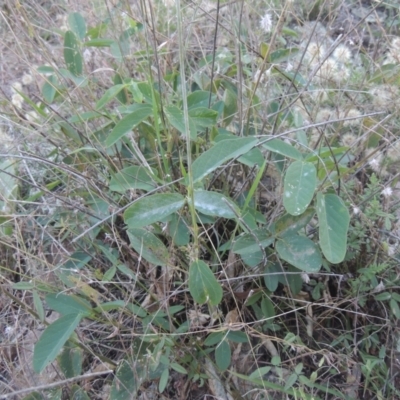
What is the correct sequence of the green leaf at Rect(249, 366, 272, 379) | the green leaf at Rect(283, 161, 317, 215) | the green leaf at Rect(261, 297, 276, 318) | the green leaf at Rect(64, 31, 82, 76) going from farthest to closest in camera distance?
the green leaf at Rect(64, 31, 82, 76), the green leaf at Rect(261, 297, 276, 318), the green leaf at Rect(249, 366, 272, 379), the green leaf at Rect(283, 161, 317, 215)

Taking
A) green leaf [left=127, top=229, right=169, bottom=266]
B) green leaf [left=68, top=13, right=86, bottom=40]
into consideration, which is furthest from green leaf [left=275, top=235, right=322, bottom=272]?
green leaf [left=68, top=13, right=86, bottom=40]

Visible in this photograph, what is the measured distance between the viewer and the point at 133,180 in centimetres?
117

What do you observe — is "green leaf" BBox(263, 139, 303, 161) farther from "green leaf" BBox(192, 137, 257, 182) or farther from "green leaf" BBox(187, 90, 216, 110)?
"green leaf" BBox(187, 90, 216, 110)

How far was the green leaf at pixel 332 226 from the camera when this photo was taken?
0.94m

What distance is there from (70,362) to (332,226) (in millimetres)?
649

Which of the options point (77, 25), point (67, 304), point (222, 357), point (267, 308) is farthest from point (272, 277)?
point (77, 25)

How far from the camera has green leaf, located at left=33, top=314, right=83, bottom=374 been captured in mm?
Result: 958

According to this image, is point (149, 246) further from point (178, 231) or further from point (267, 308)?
point (267, 308)

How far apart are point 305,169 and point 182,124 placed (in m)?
0.30

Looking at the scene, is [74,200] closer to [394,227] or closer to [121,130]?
[121,130]

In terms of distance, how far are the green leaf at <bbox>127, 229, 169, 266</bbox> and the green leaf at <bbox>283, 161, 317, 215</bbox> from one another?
1.01 ft

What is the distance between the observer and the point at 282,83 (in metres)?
1.68

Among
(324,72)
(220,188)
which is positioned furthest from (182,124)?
(324,72)

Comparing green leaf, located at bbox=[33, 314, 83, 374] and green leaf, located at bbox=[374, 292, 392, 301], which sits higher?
green leaf, located at bbox=[33, 314, 83, 374]
